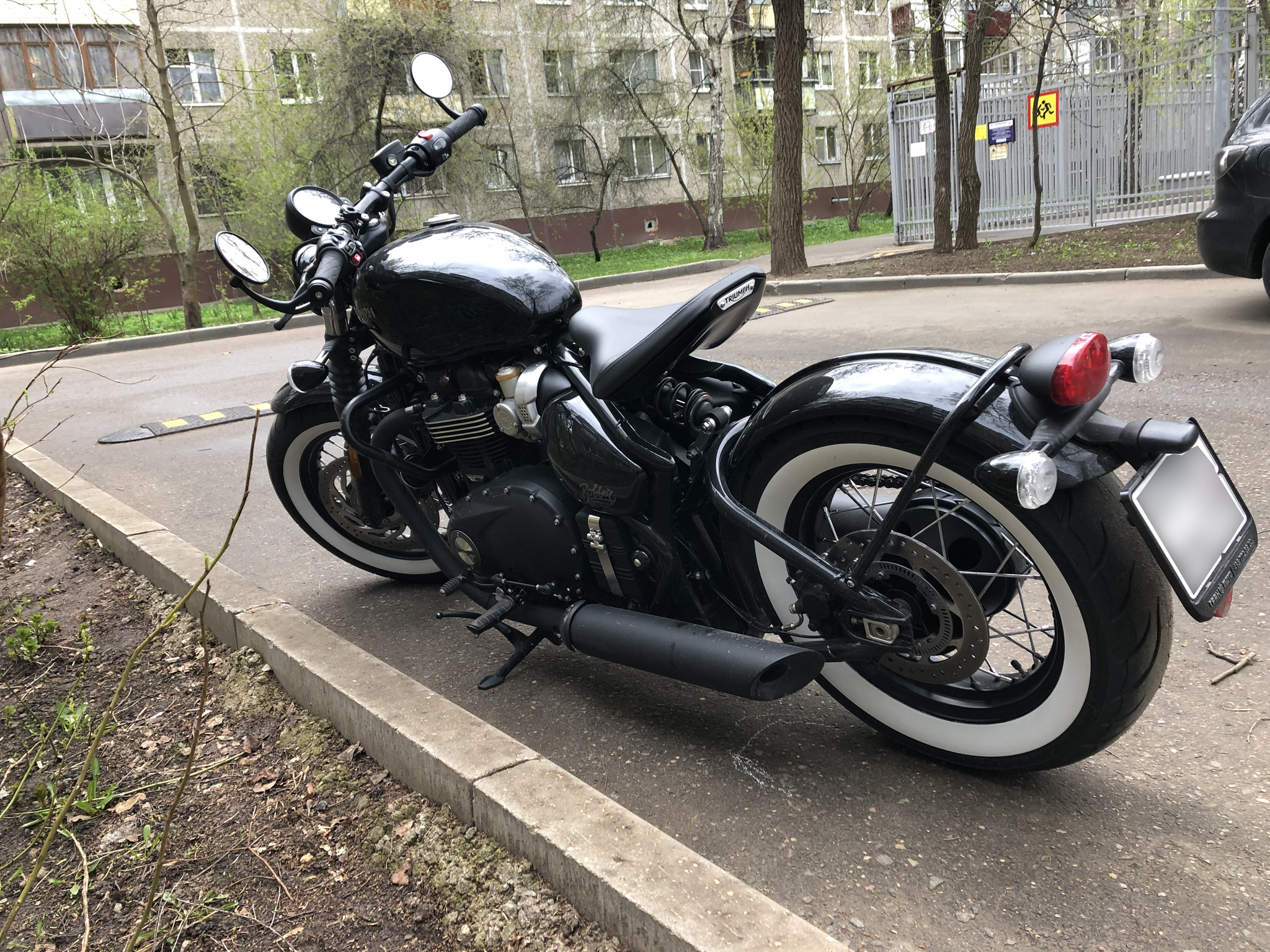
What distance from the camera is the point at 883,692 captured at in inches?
95.0

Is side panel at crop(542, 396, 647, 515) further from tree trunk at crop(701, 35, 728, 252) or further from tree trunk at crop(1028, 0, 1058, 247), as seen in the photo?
tree trunk at crop(701, 35, 728, 252)

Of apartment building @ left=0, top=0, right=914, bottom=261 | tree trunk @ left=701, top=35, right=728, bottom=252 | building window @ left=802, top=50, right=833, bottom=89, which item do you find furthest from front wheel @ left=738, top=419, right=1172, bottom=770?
building window @ left=802, top=50, right=833, bottom=89

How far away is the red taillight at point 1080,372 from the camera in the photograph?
1833 millimetres

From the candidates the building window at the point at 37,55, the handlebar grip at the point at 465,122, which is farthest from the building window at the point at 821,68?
the handlebar grip at the point at 465,122

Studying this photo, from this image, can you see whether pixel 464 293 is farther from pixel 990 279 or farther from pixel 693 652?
pixel 990 279

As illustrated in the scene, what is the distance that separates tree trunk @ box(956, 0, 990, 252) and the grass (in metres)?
4.22

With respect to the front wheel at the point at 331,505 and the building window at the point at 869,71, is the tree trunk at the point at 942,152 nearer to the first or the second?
the front wheel at the point at 331,505

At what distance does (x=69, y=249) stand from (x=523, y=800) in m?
17.8

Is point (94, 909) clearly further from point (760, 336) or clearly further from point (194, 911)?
point (760, 336)

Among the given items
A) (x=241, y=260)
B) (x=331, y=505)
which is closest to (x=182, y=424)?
(x=331, y=505)

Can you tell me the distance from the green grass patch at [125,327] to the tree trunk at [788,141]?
10115mm

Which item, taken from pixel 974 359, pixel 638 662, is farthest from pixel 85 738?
pixel 974 359

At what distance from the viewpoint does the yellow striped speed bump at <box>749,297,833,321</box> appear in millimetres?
10883

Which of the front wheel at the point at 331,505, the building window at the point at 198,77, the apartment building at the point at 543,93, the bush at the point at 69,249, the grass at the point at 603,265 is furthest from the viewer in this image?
the building window at the point at 198,77
